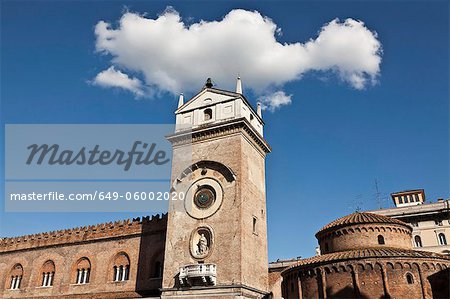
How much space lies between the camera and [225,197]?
27047 millimetres

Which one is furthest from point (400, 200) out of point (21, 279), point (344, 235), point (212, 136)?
point (21, 279)

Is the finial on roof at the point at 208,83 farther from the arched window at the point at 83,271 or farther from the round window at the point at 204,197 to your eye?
the arched window at the point at 83,271

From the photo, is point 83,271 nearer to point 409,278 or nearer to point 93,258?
point 93,258

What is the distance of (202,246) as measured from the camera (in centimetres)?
2623

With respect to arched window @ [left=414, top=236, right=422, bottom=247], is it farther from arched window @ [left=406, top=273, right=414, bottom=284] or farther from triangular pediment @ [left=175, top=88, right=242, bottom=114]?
triangular pediment @ [left=175, top=88, right=242, bottom=114]

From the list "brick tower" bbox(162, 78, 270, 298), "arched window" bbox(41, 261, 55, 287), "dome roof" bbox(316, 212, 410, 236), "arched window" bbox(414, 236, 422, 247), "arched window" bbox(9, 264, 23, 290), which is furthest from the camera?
"arched window" bbox(414, 236, 422, 247)

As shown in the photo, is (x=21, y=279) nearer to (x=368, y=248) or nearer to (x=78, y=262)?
(x=78, y=262)

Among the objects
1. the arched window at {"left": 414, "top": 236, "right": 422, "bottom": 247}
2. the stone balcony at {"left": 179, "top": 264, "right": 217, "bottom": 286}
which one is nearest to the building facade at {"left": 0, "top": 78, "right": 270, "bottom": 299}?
the stone balcony at {"left": 179, "top": 264, "right": 217, "bottom": 286}

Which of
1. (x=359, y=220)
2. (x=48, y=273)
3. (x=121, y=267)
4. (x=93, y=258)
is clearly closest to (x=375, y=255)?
(x=359, y=220)

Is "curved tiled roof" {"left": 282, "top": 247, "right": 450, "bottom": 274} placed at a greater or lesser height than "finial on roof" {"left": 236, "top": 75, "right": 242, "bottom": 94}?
lesser

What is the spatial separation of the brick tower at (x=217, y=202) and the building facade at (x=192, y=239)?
65mm

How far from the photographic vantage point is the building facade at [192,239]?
25.3 m

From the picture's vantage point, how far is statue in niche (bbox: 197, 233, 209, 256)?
26.0 meters

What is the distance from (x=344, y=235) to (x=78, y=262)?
74.4 ft
